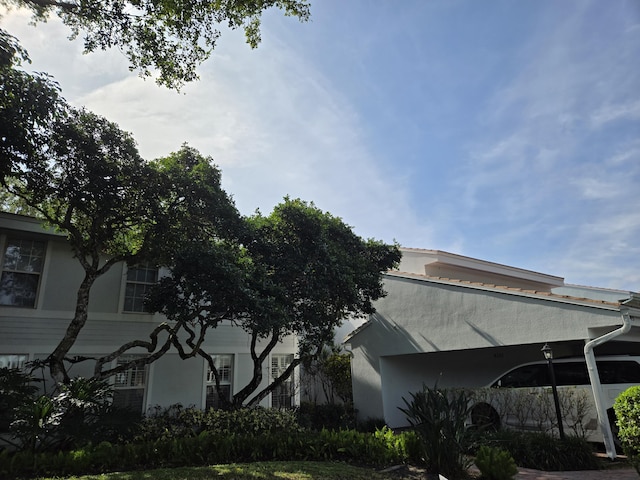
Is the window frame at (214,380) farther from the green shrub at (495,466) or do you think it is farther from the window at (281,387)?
the green shrub at (495,466)

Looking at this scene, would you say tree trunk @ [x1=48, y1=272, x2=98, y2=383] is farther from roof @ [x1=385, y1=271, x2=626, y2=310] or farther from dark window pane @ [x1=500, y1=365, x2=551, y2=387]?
dark window pane @ [x1=500, y1=365, x2=551, y2=387]

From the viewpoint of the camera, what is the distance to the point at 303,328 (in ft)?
35.0

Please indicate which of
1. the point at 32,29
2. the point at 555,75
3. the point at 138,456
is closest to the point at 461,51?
the point at 555,75

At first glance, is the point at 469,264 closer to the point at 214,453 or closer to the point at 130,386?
the point at 214,453

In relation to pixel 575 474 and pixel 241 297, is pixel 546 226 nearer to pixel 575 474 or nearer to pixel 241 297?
pixel 575 474

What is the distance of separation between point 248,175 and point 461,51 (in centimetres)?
563

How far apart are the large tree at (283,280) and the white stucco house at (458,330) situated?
5.98 ft

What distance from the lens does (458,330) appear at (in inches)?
438

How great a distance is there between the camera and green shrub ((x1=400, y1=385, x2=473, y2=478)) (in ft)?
19.8

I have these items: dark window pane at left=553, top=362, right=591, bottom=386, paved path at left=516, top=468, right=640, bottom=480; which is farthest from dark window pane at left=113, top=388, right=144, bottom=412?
dark window pane at left=553, top=362, right=591, bottom=386

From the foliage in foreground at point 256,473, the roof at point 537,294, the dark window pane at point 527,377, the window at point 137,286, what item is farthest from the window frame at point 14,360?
the dark window pane at point 527,377

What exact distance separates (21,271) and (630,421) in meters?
13.7

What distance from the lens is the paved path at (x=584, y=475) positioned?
653 cm

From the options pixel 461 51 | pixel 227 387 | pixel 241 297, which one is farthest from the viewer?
pixel 227 387
